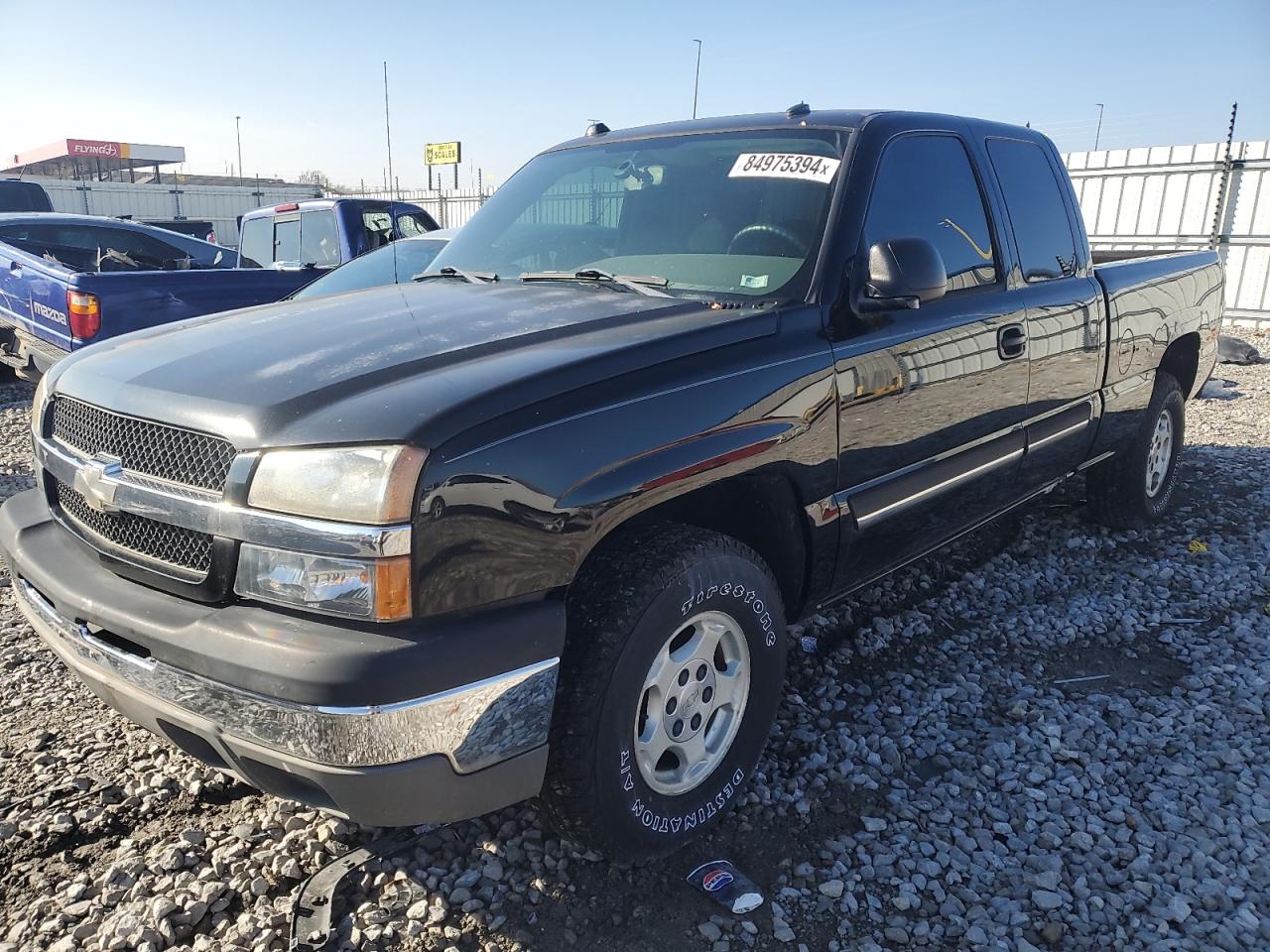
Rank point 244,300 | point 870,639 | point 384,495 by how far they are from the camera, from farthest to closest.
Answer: point 244,300 → point 870,639 → point 384,495

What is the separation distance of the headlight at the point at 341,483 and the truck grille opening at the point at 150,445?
145 millimetres

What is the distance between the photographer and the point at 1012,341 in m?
3.43

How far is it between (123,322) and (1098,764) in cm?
595

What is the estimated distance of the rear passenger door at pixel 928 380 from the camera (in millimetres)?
2795

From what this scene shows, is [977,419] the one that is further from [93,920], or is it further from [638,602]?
[93,920]

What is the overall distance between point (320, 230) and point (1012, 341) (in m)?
7.33

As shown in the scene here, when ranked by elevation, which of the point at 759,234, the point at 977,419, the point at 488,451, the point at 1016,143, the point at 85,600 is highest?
the point at 1016,143

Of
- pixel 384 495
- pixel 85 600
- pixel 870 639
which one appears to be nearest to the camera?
pixel 384 495

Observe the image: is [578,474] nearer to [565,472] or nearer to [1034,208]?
[565,472]

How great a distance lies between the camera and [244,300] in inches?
252

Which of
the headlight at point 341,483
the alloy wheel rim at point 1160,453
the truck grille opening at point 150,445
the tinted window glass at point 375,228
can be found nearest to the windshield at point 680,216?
the headlight at point 341,483

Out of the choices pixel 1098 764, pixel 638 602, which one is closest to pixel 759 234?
pixel 638 602

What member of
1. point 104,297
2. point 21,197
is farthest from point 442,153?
point 104,297

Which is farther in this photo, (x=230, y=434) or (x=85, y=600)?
(x=85, y=600)
